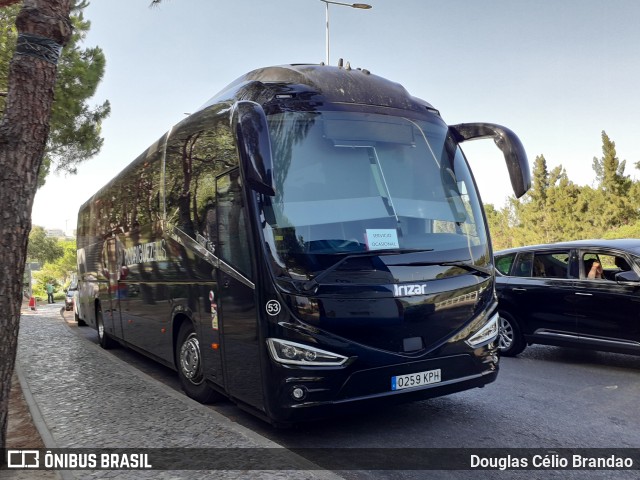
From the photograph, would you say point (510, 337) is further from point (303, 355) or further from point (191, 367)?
point (303, 355)

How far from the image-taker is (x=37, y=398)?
20.9 feet

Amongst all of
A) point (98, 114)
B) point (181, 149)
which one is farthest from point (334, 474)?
point (98, 114)

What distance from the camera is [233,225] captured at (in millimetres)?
5070

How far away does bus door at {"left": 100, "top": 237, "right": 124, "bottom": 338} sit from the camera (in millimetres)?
9646

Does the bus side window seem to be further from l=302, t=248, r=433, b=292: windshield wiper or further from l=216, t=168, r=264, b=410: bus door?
l=302, t=248, r=433, b=292: windshield wiper

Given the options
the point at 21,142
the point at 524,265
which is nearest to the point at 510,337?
the point at 524,265

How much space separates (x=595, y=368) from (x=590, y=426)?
2796 mm

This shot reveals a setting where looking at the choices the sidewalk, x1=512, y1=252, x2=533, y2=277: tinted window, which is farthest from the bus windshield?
x1=512, y1=252, x2=533, y2=277: tinted window

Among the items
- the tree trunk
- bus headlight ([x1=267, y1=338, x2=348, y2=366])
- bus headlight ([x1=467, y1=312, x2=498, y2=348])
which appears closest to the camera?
the tree trunk

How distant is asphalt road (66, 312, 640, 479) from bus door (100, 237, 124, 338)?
439 cm

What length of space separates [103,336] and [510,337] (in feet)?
27.3

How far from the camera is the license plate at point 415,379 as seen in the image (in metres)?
4.69

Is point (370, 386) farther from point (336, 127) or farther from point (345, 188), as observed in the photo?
point (336, 127)

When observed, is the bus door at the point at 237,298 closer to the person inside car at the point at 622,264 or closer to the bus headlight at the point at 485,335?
the bus headlight at the point at 485,335
